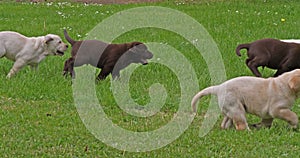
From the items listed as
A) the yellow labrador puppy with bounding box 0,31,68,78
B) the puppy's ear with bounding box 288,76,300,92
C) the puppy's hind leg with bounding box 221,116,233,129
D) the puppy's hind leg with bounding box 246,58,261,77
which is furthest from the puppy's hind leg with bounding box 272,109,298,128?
the yellow labrador puppy with bounding box 0,31,68,78

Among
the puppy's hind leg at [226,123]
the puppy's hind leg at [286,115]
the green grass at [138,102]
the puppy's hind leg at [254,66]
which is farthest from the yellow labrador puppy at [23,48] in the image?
the puppy's hind leg at [286,115]

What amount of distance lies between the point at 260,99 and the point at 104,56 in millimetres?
3280

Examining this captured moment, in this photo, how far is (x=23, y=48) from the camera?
9.93 m

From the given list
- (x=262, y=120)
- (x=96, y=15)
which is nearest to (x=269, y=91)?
(x=262, y=120)

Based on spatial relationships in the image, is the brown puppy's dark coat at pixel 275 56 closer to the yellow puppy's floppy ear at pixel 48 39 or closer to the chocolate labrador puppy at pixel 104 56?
the chocolate labrador puppy at pixel 104 56

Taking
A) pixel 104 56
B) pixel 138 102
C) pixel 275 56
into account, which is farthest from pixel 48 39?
pixel 275 56

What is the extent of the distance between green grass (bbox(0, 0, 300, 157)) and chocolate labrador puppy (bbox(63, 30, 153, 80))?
0.71ft

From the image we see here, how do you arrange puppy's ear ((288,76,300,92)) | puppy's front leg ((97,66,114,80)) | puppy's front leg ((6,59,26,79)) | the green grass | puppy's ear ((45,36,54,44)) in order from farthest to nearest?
puppy's ear ((45,36,54,44)) → puppy's front leg ((6,59,26,79)) → puppy's front leg ((97,66,114,80)) → puppy's ear ((288,76,300,92)) → the green grass

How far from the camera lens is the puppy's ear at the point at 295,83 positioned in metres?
6.75

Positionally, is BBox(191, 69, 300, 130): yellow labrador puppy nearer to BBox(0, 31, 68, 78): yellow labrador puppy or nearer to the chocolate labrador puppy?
the chocolate labrador puppy

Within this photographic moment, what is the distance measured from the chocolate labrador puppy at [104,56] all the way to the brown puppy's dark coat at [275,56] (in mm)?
1671

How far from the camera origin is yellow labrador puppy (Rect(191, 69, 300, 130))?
6.81m

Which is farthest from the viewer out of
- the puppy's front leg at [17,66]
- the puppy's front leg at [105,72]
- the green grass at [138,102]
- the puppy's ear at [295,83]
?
the puppy's front leg at [17,66]

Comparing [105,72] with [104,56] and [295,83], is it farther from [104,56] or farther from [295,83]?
[295,83]
